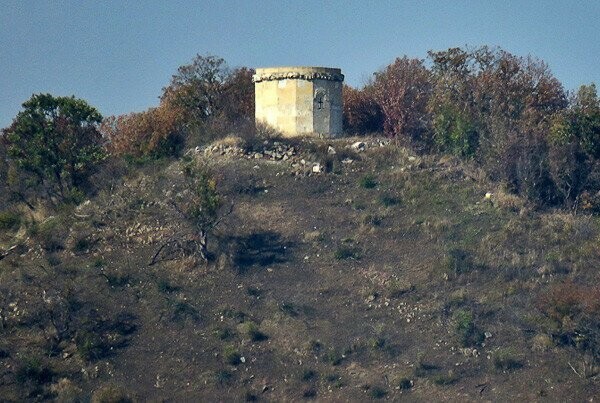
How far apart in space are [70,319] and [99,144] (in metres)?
14.6

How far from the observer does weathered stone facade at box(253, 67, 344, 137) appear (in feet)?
132

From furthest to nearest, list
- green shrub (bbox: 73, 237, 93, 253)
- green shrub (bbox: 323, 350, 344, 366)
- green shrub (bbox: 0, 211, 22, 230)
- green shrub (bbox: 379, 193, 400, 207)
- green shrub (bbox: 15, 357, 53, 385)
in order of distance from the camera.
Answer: green shrub (bbox: 0, 211, 22, 230) < green shrub (bbox: 379, 193, 400, 207) < green shrub (bbox: 73, 237, 93, 253) < green shrub (bbox: 323, 350, 344, 366) < green shrub (bbox: 15, 357, 53, 385)

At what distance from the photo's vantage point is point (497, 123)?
133 feet

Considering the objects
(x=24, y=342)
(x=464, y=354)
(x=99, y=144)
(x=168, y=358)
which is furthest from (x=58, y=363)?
(x=99, y=144)

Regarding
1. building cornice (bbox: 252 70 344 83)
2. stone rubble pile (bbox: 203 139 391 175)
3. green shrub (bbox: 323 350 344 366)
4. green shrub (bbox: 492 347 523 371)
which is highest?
building cornice (bbox: 252 70 344 83)

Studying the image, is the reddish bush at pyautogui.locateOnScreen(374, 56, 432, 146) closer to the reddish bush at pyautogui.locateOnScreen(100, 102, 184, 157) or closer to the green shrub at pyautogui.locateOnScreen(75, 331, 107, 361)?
the reddish bush at pyautogui.locateOnScreen(100, 102, 184, 157)

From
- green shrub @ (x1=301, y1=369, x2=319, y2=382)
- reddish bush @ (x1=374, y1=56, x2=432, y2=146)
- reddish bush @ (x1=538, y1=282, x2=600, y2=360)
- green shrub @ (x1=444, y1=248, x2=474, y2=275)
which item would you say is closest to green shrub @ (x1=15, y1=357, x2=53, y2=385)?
green shrub @ (x1=301, y1=369, x2=319, y2=382)

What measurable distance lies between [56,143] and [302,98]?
10508 mm

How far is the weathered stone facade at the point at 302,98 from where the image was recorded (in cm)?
4022

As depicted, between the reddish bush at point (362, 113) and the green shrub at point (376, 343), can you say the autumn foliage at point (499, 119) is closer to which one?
the reddish bush at point (362, 113)

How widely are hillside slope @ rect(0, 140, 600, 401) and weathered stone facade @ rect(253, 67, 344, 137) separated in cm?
153

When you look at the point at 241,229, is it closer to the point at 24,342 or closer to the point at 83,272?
the point at 83,272

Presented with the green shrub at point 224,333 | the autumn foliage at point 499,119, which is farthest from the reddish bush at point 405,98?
the green shrub at point 224,333

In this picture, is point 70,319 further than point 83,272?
No
